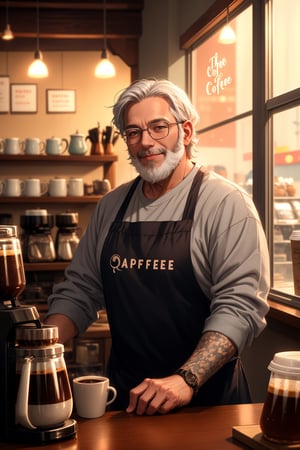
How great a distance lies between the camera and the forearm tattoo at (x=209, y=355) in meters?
1.83

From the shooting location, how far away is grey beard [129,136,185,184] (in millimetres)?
2254

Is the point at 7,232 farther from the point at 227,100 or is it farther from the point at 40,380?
the point at 227,100

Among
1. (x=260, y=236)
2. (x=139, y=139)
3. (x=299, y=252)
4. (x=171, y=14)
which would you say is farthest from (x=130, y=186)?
(x=171, y=14)

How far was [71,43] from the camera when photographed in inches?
241

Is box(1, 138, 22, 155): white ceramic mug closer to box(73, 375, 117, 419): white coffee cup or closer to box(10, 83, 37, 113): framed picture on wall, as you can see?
box(10, 83, 37, 113): framed picture on wall

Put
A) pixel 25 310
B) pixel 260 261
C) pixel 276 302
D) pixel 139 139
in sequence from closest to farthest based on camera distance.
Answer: pixel 25 310 → pixel 260 261 → pixel 139 139 → pixel 276 302

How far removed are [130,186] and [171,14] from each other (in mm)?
2935

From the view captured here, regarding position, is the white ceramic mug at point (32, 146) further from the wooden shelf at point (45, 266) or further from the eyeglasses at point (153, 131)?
the eyeglasses at point (153, 131)

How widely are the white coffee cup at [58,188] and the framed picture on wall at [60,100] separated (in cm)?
88

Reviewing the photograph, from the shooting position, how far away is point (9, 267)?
1.52 m

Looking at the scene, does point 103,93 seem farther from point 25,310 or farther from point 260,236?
point 25,310

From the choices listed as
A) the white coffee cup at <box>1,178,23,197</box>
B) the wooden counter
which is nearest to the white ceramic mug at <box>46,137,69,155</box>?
the white coffee cup at <box>1,178,23,197</box>

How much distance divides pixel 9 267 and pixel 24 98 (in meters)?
4.84

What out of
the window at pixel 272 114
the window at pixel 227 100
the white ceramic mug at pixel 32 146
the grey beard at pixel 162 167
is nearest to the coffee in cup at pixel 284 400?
the grey beard at pixel 162 167
